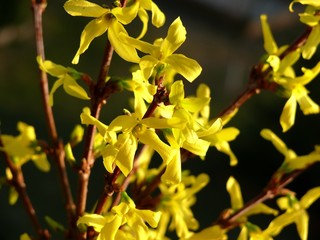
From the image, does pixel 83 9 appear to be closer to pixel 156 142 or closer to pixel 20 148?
pixel 156 142

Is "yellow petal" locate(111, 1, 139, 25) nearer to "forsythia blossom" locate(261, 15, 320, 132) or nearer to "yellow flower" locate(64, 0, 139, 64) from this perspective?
"yellow flower" locate(64, 0, 139, 64)

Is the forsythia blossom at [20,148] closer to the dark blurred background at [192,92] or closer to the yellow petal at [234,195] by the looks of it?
the yellow petal at [234,195]

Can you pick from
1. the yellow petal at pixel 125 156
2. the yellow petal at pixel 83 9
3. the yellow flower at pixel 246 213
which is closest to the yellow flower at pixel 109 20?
the yellow petal at pixel 83 9

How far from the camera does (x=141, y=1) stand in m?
0.79

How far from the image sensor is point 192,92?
6000 mm

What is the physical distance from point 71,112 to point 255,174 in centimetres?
161

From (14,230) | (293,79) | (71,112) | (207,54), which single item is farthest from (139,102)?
(207,54)

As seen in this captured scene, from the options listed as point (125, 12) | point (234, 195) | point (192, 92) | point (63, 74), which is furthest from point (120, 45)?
point (192, 92)

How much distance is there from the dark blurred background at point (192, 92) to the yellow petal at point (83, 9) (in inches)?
114

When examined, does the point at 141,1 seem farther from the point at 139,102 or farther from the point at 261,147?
the point at 261,147

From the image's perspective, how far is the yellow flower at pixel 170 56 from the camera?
0.72 m

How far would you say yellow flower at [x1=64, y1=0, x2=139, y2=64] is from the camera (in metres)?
0.74

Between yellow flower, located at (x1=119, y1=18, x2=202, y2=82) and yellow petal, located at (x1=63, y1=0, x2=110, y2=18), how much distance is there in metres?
0.07

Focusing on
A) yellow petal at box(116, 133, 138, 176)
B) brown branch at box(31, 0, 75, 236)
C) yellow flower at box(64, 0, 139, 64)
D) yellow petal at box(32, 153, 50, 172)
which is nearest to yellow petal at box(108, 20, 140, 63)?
yellow flower at box(64, 0, 139, 64)
